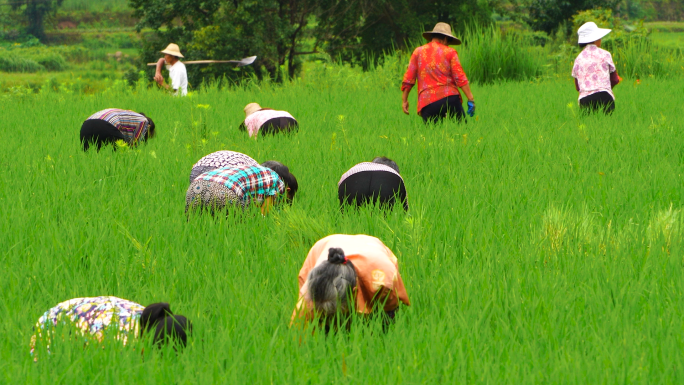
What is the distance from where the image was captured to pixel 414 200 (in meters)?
4.27

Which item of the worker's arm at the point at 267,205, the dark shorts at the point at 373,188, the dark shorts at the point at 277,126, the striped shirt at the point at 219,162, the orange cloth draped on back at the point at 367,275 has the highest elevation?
the orange cloth draped on back at the point at 367,275

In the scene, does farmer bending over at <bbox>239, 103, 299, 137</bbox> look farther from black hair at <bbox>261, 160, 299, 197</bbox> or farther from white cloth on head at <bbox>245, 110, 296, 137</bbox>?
black hair at <bbox>261, 160, 299, 197</bbox>

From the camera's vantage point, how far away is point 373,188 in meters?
4.04

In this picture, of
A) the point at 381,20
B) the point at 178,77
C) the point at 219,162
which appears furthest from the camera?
the point at 381,20

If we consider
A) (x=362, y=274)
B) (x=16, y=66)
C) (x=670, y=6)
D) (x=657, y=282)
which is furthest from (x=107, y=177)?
(x=670, y=6)

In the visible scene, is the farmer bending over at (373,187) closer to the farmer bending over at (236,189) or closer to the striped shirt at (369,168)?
the striped shirt at (369,168)

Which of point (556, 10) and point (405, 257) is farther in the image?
point (556, 10)

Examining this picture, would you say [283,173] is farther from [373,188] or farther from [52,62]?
[52,62]

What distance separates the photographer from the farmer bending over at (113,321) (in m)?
2.17

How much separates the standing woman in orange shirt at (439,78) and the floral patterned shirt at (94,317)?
18.4 feet

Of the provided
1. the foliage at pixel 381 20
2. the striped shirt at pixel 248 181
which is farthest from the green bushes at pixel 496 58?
the foliage at pixel 381 20

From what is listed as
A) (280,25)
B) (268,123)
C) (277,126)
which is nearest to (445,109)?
(277,126)

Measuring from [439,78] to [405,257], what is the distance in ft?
15.2

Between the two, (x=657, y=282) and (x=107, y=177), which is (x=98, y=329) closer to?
(x=657, y=282)
